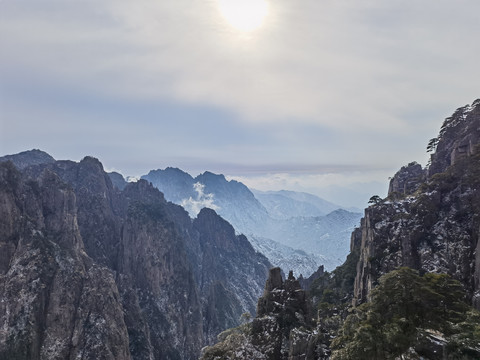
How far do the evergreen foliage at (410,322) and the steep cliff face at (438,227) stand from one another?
73.4 feet

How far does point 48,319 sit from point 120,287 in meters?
72.8

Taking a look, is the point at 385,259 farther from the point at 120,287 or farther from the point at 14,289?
the point at 120,287

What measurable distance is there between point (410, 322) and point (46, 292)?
129 metres

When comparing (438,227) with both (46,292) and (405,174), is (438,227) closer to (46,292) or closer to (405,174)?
(405,174)

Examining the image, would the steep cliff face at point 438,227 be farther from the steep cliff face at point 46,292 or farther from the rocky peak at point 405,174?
the steep cliff face at point 46,292

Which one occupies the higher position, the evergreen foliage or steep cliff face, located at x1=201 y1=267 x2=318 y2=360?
A: the evergreen foliage

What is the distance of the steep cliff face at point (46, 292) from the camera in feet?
362

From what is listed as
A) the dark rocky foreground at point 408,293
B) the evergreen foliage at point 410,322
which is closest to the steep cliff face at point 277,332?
the dark rocky foreground at point 408,293

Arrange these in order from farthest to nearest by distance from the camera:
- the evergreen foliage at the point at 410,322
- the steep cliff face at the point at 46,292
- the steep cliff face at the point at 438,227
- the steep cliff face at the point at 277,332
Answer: the steep cliff face at the point at 46,292 → the steep cliff face at the point at 438,227 → the steep cliff face at the point at 277,332 → the evergreen foliage at the point at 410,322

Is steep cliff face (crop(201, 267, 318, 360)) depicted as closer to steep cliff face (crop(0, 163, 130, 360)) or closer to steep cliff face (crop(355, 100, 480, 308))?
steep cliff face (crop(355, 100, 480, 308))

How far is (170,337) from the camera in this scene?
188 meters

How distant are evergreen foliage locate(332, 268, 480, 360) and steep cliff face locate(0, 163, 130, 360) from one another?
110372mm

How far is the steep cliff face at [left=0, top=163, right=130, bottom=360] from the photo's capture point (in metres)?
110

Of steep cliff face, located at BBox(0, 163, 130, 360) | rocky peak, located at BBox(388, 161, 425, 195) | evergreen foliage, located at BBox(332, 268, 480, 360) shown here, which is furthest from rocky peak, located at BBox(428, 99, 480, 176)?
steep cliff face, located at BBox(0, 163, 130, 360)
